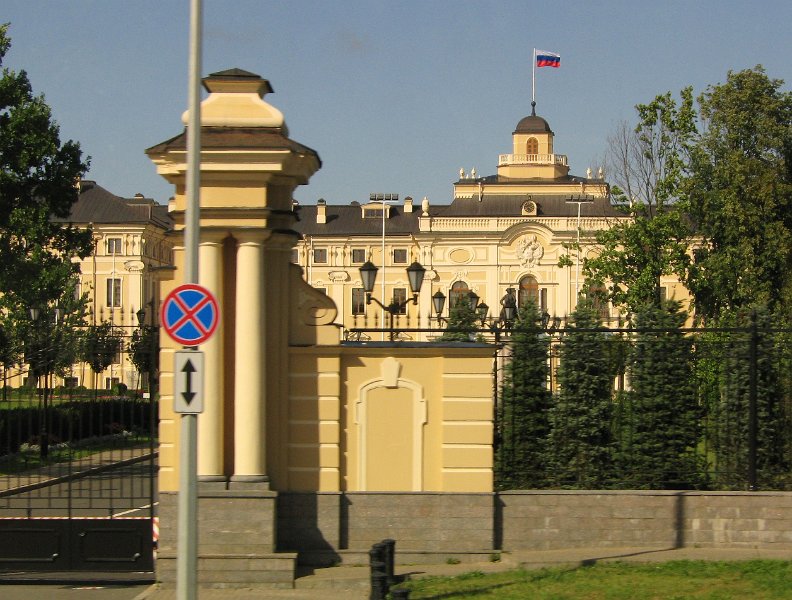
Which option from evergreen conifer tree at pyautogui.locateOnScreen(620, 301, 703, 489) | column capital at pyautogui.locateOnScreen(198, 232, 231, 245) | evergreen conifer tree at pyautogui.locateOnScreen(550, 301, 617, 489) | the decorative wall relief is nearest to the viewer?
column capital at pyautogui.locateOnScreen(198, 232, 231, 245)

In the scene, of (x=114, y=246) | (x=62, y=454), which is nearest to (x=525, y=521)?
(x=62, y=454)

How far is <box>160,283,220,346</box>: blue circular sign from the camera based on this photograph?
435 inches

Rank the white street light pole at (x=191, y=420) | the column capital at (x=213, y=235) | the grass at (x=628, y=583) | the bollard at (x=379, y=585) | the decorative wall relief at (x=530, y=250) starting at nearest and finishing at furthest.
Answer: the white street light pole at (x=191, y=420) → the grass at (x=628, y=583) → the bollard at (x=379, y=585) → the column capital at (x=213, y=235) → the decorative wall relief at (x=530, y=250)

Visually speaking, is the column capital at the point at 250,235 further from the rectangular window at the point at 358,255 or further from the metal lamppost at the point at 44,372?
the rectangular window at the point at 358,255

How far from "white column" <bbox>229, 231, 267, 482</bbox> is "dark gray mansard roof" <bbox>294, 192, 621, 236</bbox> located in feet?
246

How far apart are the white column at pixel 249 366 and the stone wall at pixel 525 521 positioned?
76 centimetres

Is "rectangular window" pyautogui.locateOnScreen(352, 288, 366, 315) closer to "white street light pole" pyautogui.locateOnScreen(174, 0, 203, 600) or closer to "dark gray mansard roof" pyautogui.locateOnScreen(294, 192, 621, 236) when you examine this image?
"dark gray mansard roof" pyautogui.locateOnScreen(294, 192, 621, 236)

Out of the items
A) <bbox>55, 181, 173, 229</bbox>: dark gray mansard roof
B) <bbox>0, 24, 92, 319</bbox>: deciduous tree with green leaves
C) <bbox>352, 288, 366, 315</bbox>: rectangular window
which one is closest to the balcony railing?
<bbox>352, 288, 366, 315</bbox>: rectangular window

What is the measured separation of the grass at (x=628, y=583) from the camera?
11.9 metres

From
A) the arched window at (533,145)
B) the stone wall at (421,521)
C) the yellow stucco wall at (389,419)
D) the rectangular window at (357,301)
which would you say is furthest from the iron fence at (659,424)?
the arched window at (533,145)

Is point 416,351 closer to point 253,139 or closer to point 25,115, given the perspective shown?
point 253,139

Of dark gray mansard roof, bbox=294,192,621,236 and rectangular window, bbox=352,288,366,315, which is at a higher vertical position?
dark gray mansard roof, bbox=294,192,621,236

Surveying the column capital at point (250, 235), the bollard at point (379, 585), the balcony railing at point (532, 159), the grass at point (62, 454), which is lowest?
the bollard at point (379, 585)

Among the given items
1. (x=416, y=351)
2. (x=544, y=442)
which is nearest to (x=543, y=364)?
(x=544, y=442)
